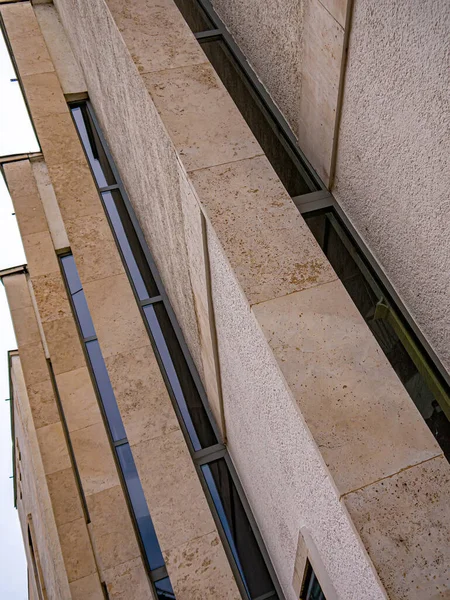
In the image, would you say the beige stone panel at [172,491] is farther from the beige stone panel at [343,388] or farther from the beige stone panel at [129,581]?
the beige stone panel at [343,388]

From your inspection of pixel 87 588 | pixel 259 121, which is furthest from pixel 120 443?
pixel 259 121

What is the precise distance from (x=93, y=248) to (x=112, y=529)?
3281 mm

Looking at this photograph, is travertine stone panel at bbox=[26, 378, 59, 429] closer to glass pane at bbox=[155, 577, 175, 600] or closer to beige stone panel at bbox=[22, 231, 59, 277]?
beige stone panel at bbox=[22, 231, 59, 277]

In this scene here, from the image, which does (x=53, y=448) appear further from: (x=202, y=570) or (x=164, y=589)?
(x=202, y=570)

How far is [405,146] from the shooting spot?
3318mm

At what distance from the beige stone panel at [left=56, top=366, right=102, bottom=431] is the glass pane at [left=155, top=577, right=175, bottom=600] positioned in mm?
2289

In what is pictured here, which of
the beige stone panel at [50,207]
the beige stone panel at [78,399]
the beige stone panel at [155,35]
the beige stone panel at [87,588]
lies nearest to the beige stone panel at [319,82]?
the beige stone panel at [155,35]

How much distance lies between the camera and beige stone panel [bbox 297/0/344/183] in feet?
12.3

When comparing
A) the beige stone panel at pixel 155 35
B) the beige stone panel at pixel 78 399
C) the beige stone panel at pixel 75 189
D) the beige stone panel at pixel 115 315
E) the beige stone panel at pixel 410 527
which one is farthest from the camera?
the beige stone panel at pixel 78 399

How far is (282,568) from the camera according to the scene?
4855 millimetres

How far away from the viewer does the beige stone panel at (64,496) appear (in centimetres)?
841

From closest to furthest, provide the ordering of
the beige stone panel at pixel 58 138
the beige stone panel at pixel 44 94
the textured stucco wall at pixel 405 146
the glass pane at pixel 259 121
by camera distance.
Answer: the textured stucco wall at pixel 405 146 < the glass pane at pixel 259 121 < the beige stone panel at pixel 58 138 < the beige stone panel at pixel 44 94

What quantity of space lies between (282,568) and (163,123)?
353 centimetres

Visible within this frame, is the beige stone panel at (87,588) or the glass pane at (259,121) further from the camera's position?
the beige stone panel at (87,588)
